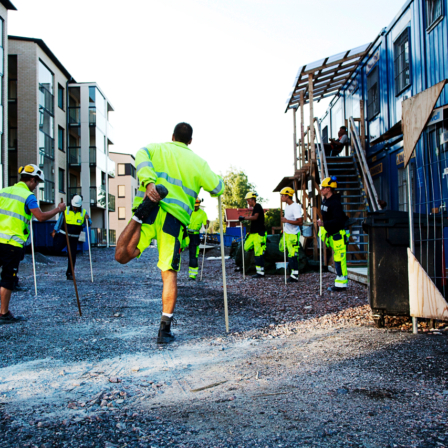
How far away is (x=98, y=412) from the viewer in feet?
8.20

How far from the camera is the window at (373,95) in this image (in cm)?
1346

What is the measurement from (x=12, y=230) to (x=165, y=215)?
2308 mm

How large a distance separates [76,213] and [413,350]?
8.28 meters

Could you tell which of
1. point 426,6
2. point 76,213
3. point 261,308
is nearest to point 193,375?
point 261,308

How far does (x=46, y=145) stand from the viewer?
30.1 metres

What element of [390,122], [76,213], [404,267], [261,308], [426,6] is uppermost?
[426,6]

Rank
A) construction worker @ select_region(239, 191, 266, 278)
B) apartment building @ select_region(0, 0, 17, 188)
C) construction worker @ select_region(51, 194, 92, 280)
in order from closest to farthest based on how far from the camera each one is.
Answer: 1. construction worker @ select_region(51, 194, 92, 280)
2. construction worker @ select_region(239, 191, 266, 278)
3. apartment building @ select_region(0, 0, 17, 188)

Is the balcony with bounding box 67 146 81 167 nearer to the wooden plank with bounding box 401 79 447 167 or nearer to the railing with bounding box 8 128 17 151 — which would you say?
the railing with bounding box 8 128 17 151

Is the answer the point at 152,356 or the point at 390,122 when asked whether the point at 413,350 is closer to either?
the point at 152,356

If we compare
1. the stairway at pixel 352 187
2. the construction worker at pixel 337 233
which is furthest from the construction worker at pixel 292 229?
the stairway at pixel 352 187

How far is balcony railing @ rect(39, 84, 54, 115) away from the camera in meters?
29.2

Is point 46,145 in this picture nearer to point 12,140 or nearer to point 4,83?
point 12,140

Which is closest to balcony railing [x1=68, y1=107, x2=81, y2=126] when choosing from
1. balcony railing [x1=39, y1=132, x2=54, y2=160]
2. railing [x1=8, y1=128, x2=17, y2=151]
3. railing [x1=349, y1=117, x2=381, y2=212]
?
balcony railing [x1=39, y1=132, x2=54, y2=160]

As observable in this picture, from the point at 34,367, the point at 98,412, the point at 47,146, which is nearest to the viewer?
the point at 98,412
